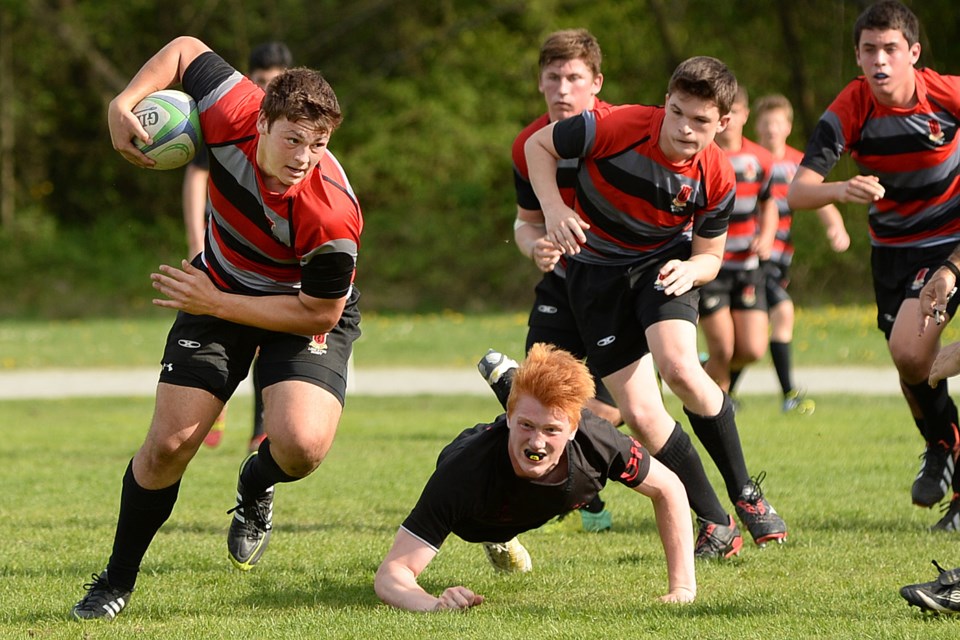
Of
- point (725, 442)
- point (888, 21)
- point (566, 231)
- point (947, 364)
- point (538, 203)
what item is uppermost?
point (888, 21)

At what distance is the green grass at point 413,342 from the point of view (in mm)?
14859

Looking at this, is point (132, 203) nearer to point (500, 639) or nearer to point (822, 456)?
point (822, 456)

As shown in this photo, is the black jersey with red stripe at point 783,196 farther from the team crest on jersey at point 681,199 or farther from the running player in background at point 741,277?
the team crest on jersey at point 681,199

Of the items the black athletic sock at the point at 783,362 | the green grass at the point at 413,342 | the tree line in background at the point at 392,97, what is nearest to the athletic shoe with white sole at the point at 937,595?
the black athletic sock at the point at 783,362

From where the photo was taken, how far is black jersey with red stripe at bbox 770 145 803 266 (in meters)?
10.2

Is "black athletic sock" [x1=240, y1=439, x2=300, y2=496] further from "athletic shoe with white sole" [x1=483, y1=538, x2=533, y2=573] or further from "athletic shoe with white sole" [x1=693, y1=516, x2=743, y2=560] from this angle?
"athletic shoe with white sole" [x1=693, y1=516, x2=743, y2=560]

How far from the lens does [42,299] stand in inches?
886

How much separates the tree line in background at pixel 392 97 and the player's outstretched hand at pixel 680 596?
18.0m

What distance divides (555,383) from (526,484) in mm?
445

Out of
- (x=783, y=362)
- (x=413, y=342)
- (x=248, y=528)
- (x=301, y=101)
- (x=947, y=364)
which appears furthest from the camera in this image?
(x=413, y=342)

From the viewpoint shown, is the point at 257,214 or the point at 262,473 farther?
the point at 262,473

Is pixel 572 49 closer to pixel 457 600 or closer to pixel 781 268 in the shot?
pixel 457 600

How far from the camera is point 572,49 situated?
5.99m

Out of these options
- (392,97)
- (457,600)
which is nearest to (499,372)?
(457,600)
